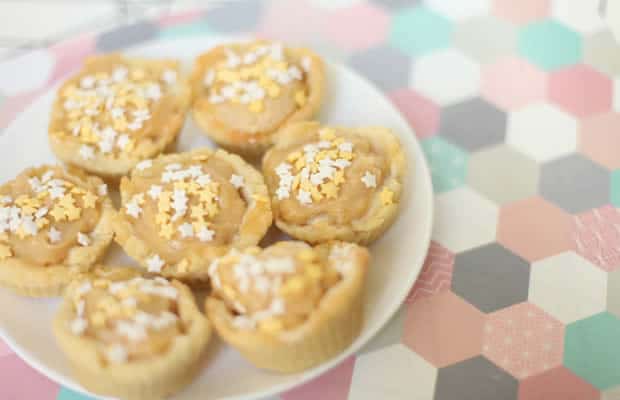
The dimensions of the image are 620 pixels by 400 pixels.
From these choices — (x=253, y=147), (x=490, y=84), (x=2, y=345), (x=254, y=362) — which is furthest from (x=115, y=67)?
(x=490, y=84)

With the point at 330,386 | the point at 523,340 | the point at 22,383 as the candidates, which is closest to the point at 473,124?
the point at 523,340

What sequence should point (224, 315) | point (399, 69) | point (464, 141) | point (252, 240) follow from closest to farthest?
point (224, 315), point (252, 240), point (464, 141), point (399, 69)

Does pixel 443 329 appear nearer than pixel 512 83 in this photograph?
Yes

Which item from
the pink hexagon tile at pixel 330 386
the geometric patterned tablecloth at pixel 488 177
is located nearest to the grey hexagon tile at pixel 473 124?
the geometric patterned tablecloth at pixel 488 177

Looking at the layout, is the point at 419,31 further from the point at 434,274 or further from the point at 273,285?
the point at 273,285

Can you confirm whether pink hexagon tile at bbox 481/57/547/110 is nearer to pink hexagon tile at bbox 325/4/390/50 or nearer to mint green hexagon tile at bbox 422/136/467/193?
mint green hexagon tile at bbox 422/136/467/193

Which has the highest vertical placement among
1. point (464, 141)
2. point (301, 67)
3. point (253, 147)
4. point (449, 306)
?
point (301, 67)

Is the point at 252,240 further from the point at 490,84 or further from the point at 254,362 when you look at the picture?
the point at 490,84

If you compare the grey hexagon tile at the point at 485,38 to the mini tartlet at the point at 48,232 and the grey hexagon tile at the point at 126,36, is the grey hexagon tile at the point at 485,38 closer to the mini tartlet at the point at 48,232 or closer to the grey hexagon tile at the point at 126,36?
the grey hexagon tile at the point at 126,36
